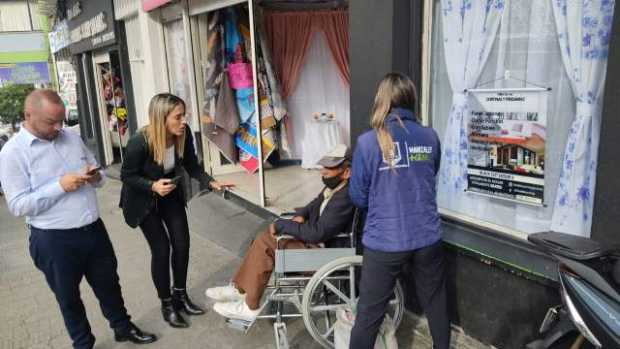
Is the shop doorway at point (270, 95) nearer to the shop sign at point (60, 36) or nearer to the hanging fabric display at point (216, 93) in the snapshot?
the hanging fabric display at point (216, 93)

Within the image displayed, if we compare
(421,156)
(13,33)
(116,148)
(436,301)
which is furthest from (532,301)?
(13,33)

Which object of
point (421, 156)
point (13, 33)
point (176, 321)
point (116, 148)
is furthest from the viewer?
point (13, 33)

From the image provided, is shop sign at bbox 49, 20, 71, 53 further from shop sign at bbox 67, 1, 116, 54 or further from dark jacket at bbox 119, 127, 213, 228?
dark jacket at bbox 119, 127, 213, 228

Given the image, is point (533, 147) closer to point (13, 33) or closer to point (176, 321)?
point (176, 321)

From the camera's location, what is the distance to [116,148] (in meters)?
10.5

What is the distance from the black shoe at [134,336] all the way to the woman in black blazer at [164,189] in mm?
192

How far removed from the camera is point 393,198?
6.89 feet

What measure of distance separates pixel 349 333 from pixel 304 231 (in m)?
0.62

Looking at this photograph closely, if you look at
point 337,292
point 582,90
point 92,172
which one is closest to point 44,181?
point 92,172

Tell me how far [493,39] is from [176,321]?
276 centimetres

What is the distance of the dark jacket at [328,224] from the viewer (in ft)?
8.45

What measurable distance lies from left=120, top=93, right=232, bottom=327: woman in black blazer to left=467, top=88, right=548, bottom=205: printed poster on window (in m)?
1.72

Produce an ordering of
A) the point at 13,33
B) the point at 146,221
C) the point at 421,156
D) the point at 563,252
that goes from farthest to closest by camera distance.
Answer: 1. the point at 13,33
2. the point at 146,221
3. the point at 421,156
4. the point at 563,252

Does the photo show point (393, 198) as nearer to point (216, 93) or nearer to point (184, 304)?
point (184, 304)
